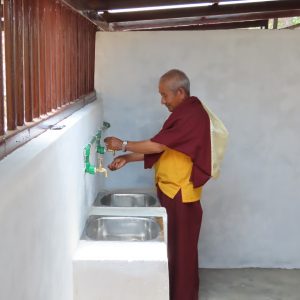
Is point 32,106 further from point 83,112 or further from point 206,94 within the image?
point 206,94

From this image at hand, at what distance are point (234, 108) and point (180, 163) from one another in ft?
2.85

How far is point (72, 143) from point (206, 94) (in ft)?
5.62

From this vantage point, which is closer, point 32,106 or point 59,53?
point 32,106

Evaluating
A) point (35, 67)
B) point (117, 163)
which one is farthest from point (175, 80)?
point (35, 67)

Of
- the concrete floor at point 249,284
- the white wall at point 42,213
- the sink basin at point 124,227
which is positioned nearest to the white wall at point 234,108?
the concrete floor at point 249,284

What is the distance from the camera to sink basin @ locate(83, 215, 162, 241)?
2.56 metres

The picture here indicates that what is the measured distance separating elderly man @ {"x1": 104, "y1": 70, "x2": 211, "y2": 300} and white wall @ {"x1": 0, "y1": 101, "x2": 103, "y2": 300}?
58 centimetres

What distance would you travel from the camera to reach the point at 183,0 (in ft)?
10.2

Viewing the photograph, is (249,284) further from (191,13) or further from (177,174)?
(191,13)

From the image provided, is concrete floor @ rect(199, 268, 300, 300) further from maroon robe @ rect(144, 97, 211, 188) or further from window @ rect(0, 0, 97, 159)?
window @ rect(0, 0, 97, 159)

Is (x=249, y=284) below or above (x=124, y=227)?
below

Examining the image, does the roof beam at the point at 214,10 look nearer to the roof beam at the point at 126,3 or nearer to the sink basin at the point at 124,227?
the roof beam at the point at 126,3

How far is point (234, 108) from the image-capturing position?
11.6 ft

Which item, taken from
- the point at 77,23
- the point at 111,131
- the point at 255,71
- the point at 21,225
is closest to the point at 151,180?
the point at 111,131
